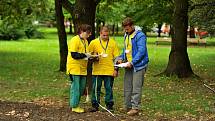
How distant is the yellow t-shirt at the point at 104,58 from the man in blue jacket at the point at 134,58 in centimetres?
21

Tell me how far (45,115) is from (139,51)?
7.39 feet

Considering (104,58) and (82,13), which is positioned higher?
(82,13)

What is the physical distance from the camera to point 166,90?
14195mm

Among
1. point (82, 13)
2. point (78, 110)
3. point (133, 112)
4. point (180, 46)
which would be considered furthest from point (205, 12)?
point (78, 110)

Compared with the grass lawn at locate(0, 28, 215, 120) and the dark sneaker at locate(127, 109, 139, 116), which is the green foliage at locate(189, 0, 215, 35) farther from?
the dark sneaker at locate(127, 109, 139, 116)

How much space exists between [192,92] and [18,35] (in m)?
39.4

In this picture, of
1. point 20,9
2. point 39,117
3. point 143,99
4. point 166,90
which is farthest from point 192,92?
point 20,9

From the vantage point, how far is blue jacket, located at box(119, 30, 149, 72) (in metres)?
9.36

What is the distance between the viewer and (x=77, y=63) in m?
9.41

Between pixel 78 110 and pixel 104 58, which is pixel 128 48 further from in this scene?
pixel 78 110

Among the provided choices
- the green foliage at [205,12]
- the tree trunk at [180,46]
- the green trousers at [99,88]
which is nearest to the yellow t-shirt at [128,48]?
the green trousers at [99,88]

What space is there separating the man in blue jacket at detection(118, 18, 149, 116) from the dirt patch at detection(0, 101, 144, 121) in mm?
483

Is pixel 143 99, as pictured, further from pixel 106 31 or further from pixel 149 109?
pixel 106 31

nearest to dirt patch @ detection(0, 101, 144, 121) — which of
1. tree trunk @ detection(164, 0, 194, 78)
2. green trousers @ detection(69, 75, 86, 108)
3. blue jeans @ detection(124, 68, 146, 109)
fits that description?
green trousers @ detection(69, 75, 86, 108)
